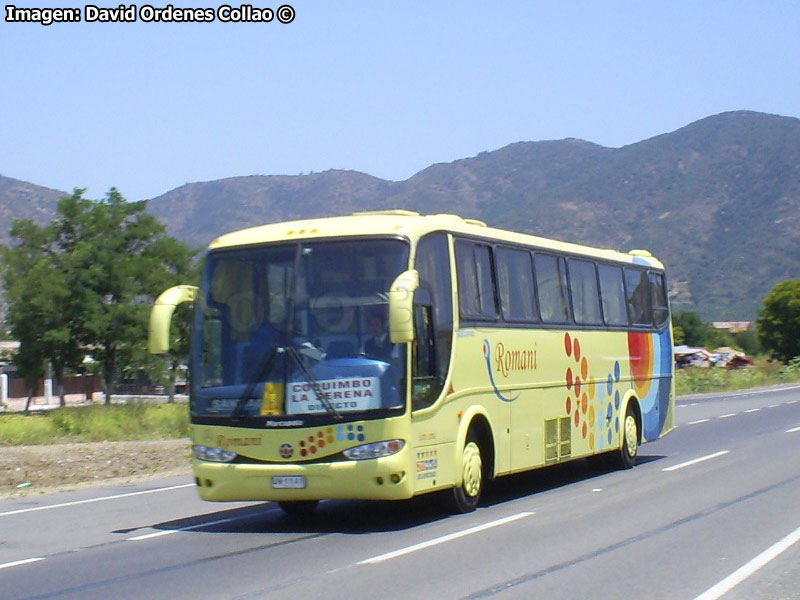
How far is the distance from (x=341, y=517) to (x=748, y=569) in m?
5.54

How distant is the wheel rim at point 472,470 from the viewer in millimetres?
13906

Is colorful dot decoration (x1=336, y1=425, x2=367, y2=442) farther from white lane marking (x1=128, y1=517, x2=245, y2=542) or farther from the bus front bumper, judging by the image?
white lane marking (x1=128, y1=517, x2=245, y2=542)

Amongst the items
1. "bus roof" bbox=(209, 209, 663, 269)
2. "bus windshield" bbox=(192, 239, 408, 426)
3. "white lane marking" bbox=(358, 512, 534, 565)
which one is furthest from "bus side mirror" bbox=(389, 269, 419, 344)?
"white lane marking" bbox=(358, 512, 534, 565)

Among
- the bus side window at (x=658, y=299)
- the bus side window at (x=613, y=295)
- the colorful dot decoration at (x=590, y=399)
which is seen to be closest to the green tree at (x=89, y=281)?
the bus side window at (x=658, y=299)

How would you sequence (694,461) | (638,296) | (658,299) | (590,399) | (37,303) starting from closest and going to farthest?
(590,399) → (694,461) → (638,296) → (658,299) → (37,303)

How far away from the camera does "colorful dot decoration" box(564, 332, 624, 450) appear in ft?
57.2

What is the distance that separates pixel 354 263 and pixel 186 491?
6336 mm

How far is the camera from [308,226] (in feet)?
43.9

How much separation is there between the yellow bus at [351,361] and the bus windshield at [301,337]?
0.01 meters

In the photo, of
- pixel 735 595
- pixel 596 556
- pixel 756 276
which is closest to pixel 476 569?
pixel 596 556

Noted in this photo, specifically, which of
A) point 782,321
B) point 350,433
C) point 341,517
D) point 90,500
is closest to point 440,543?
point 350,433

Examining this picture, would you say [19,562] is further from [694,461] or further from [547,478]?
[694,461]

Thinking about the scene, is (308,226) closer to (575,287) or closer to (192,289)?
(192,289)

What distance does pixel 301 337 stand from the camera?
12.6 m
